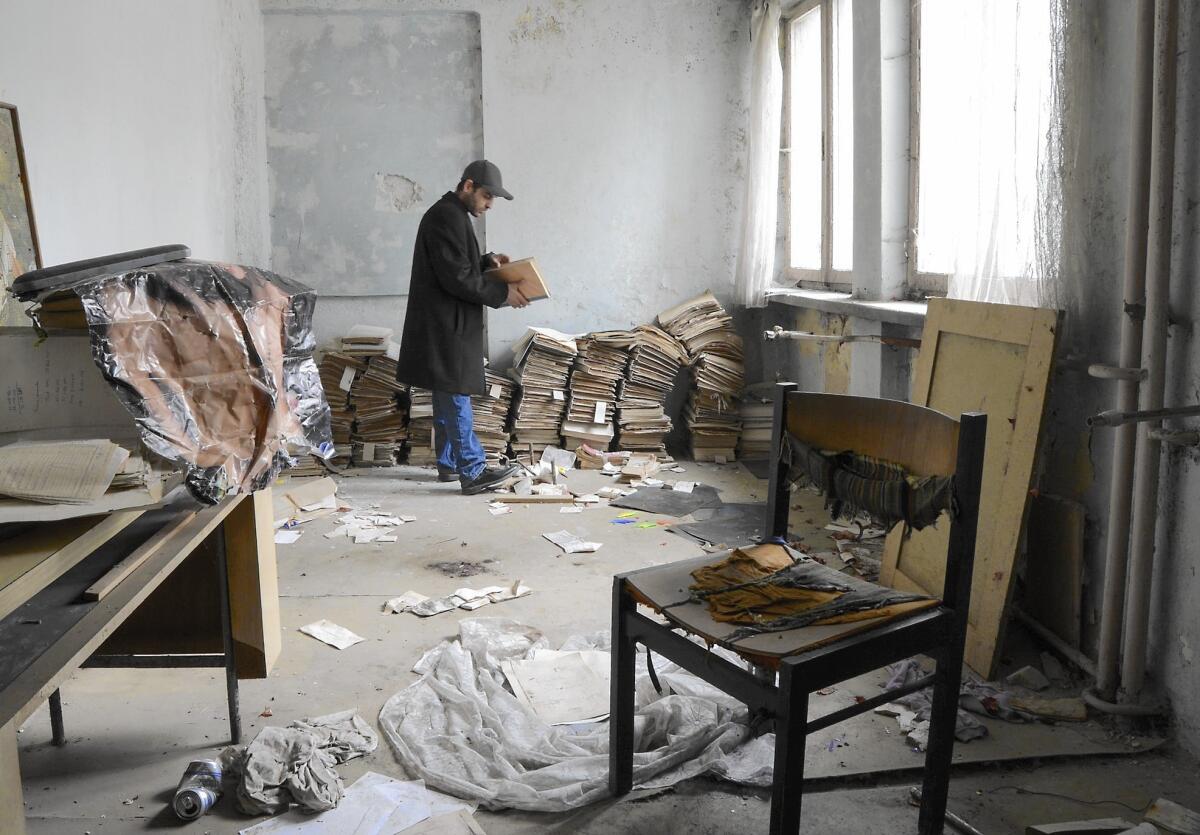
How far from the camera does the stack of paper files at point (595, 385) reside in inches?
238

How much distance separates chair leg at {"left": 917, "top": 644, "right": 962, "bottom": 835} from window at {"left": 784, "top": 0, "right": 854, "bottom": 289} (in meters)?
3.36

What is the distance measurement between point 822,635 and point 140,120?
11.9 feet

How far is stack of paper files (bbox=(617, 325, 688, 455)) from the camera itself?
6105 mm

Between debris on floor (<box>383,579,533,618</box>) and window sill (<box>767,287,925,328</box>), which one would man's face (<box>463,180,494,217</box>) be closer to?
window sill (<box>767,287,925,328</box>)

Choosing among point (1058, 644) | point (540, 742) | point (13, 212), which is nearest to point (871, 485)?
point (540, 742)

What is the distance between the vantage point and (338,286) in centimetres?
633

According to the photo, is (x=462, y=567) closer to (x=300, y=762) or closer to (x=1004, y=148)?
(x=300, y=762)

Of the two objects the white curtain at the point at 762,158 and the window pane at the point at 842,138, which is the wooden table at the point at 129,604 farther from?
the white curtain at the point at 762,158

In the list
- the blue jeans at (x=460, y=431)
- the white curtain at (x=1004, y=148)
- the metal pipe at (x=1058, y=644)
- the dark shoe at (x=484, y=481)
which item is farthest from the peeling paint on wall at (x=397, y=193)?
the metal pipe at (x=1058, y=644)

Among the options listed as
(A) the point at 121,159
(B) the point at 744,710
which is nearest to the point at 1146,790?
(B) the point at 744,710

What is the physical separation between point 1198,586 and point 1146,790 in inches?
20.5

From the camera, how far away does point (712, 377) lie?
241 inches

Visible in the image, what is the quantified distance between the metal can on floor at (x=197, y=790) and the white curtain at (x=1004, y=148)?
274 centimetres

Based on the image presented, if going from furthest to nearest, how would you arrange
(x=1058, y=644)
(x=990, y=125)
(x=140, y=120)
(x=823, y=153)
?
(x=823, y=153) → (x=140, y=120) → (x=990, y=125) → (x=1058, y=644)
